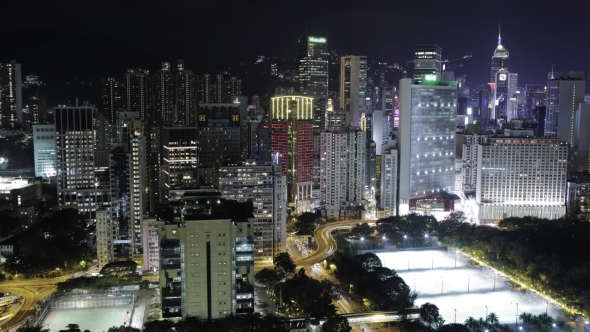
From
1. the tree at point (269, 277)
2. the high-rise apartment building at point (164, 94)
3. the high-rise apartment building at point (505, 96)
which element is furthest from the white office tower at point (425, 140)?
the high-rise apartment building at point (505, 96)

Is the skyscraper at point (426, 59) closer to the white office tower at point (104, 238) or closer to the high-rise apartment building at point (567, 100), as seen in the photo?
Answer: the high-rise apartment building at point (567, 100)

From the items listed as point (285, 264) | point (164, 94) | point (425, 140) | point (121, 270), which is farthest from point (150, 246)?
point (164, 94)

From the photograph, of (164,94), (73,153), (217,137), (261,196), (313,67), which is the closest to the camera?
(261,196)

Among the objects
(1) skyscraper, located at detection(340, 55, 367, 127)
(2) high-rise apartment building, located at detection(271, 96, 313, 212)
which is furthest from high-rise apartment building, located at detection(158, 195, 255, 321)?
(1) skyscraper, located at detection(340, 55, 367, 127)

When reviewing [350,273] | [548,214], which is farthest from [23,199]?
[548,214]

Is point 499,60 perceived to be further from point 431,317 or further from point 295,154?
point 431,317

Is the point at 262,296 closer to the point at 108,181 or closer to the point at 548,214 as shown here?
the point at 108,181

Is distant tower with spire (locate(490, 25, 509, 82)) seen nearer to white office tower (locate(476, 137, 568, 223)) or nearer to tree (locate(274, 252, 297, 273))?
white office tower (locate(476, 137, 568, 223))
